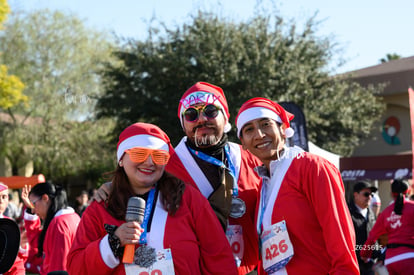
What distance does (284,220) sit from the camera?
3.13 m

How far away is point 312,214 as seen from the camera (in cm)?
309

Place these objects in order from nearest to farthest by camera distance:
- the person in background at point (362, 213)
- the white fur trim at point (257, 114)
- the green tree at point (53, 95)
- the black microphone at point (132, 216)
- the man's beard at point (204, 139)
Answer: the black microphone at point (132, 216) → the white fur trim at point (257, 114) → the man's beard at point (204, 139) → the person in background at point (362, 213) → the green tree at point (53, 95)

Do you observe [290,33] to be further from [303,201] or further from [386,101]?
[303,201]

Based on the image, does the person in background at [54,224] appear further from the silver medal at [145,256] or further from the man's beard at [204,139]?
the silver medal at [145,256]

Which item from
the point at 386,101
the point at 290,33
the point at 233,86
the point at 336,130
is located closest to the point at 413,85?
the point at 386,101

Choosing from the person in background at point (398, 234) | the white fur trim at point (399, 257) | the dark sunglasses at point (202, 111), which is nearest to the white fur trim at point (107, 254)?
the dark sunglasses at point (202, 111)

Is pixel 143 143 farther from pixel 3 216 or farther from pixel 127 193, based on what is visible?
pixel 3 216

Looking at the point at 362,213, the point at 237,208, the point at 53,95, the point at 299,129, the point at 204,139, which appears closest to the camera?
the point at 237,208

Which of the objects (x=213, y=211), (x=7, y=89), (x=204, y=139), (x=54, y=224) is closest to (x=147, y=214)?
(x=213, y=211)

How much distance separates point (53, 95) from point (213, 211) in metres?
24.4

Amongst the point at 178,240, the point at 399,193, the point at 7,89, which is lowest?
the point at 399,193

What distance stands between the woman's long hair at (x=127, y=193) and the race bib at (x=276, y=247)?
0.58 m

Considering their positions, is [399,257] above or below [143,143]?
below

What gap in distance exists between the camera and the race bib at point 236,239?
144 inches
